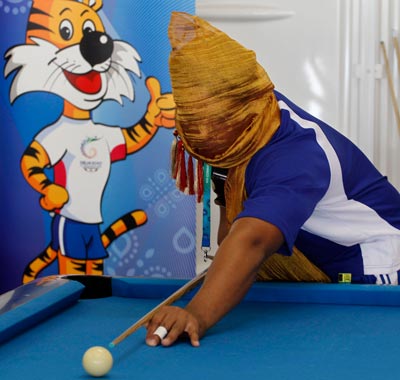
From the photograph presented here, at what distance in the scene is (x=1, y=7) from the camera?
3506mm

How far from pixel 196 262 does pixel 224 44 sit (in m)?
2.22

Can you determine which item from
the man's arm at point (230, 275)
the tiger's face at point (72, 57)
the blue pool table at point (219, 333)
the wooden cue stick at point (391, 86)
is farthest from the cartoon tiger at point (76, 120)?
the man's arm at point (230, 275)

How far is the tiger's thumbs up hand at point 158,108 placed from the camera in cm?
353

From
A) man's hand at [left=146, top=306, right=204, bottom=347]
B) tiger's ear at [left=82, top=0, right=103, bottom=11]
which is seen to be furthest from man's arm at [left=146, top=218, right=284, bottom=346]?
tiger's ear at [left=82, top=0, right=103, bottom=11]

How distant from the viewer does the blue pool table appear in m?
1.22

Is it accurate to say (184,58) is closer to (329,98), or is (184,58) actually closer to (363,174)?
(363,174)

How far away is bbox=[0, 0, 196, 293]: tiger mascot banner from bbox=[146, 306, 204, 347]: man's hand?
2.10m

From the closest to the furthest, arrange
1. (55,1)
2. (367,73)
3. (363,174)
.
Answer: (363,174) < (55,1) < (367,73)

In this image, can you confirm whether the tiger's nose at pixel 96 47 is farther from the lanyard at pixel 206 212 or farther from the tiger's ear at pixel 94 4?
the lanyard at pixel 206 212

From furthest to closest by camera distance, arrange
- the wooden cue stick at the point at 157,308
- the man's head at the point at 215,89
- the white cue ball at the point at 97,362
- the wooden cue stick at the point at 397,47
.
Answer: the wooden cue stick at the point at 397,47, the man's head at the point at 215,89, the wooden cue stick at the point at 157,308, the white cue ball at the point at 97,362

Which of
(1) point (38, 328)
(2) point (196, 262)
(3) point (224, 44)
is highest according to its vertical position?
(3) point (224, 44)

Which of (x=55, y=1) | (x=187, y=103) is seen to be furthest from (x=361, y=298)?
(x=55, y=1)

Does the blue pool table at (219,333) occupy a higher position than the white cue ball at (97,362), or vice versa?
the white cue ball at (97,362)

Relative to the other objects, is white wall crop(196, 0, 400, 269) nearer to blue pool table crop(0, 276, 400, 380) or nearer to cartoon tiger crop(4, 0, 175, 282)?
cartoon tiger crop(4, 0, 175, 282)
